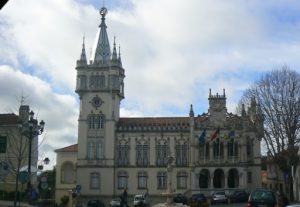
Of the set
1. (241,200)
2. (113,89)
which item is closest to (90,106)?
(113,89)

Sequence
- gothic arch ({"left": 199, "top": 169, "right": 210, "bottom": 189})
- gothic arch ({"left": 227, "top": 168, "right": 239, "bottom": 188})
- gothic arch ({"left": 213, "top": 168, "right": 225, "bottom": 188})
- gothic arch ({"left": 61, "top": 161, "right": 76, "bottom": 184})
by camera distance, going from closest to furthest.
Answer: gothic arch ({"left": 227, "top": 168, "right": 239, "bottom": 188}), gothic arch ({"left": 199, "top": 169, "right": 210, "bottom": 189}), gothic arch ({"left": 213, "top": 168, "right": 225, "bottom": 188}), gothic arch ({"left": 61, "top": 161, "right": 76, "bottom": 184})

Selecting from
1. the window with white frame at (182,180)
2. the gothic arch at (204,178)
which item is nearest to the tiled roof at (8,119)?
the window with white frame at (182,180)

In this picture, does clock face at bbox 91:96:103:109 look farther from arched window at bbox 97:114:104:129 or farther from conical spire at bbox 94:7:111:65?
conical spire at bbox 94:7:111:65

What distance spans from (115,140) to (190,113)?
1263 cm

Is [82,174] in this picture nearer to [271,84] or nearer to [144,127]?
[144,127]

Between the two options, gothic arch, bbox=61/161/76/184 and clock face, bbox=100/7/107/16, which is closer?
gothic arch, bbox=61/161/76/184

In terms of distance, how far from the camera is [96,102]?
85375 millimetres

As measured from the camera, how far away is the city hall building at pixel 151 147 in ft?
268

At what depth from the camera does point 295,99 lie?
2160 inches

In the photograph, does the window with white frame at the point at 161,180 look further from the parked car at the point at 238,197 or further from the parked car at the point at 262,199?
the parked car at the point at 262,199

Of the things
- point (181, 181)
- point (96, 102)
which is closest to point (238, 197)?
point (181, 181)

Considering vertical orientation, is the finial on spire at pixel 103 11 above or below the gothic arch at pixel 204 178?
above

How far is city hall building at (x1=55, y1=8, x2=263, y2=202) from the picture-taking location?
3221 inches

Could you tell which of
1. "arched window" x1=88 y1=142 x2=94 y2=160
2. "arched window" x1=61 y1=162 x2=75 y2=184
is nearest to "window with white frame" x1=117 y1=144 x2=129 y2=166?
"arched window" x1=88 y1=142 x2=94 y2=160
